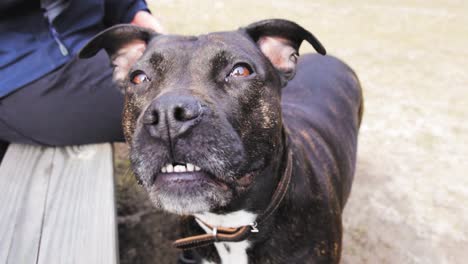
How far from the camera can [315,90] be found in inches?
125

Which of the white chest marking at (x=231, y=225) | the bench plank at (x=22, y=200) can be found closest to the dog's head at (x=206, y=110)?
the white chest marking at (x=231, y=225)

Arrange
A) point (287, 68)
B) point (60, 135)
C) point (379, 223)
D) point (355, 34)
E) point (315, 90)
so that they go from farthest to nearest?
point (355, 34) → point (379, 223) → point (315, 90) → point (60, 135) → point (287, 68)

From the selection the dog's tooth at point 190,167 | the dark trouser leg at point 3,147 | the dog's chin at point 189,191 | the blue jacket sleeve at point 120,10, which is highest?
the dog's tooth at point 190,167

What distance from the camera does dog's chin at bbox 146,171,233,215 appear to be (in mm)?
1711

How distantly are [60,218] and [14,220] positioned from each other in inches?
9.0

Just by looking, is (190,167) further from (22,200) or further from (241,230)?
(22,200)

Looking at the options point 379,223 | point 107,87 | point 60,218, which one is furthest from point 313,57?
point 60,218

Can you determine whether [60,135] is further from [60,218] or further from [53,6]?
[53,6]

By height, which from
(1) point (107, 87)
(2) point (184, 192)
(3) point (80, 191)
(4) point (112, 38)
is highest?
(4) point (112, 38)

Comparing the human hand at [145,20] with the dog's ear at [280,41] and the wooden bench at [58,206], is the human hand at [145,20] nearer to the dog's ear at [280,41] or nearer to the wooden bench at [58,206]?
the wooden bench at [58,206]

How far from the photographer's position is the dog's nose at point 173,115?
61.2 inches

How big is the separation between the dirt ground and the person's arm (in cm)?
139

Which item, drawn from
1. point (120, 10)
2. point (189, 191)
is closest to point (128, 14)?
point (120, 10)

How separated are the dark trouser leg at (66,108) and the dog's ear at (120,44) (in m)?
0.18
